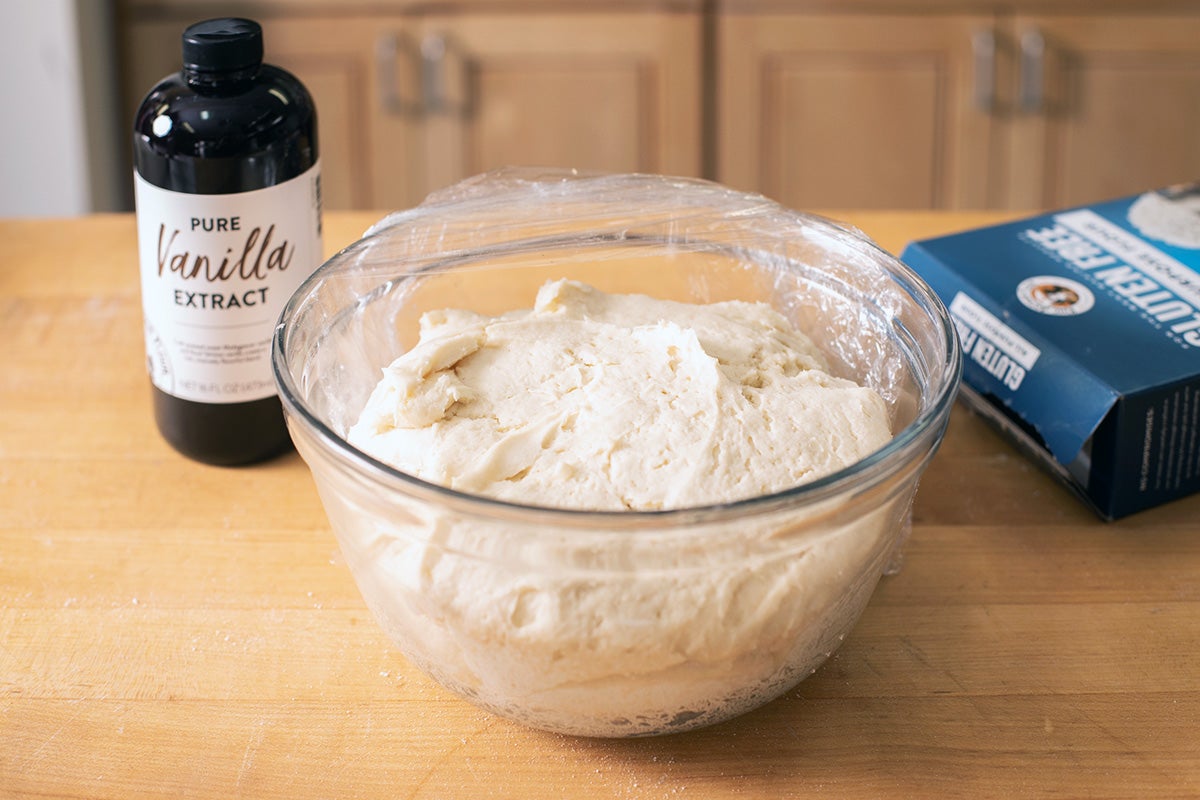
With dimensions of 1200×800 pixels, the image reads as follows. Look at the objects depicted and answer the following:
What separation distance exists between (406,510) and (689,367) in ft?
0.61

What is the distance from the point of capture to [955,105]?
1.85 metres

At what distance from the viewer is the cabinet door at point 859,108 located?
5.94ft

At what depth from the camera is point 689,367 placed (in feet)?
2.15

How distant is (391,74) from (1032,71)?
96cm

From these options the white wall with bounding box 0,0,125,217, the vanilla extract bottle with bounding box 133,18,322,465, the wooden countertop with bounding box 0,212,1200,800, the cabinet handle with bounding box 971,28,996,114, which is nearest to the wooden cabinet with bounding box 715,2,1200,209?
the cabinet handle with bounding box 971,28,996,114

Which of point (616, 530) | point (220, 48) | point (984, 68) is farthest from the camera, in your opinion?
point (984, 68)

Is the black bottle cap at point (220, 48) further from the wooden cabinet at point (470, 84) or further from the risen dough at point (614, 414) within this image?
the wooden cabinet at point (470, 84)

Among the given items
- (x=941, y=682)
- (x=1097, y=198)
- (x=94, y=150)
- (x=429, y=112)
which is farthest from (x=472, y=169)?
(x=941, y=682)

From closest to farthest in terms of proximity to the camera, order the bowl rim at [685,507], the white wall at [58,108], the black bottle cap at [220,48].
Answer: the bowl rim at [685,507], the black bottle cap at [220,48], the white wall at [58,108]

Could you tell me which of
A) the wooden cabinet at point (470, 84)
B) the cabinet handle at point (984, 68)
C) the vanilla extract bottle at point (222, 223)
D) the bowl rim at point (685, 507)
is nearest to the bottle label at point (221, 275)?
the vanilla extract bottle at point (222, 223)

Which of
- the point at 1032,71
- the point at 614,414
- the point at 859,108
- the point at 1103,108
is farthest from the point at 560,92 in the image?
the point at 614,414

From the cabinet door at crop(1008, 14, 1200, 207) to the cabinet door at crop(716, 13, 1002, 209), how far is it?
2.4 inches

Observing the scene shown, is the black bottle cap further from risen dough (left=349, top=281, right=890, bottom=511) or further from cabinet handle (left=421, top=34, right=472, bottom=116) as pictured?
cabinet handle (left=421, top=34, right=472, bottom=116)

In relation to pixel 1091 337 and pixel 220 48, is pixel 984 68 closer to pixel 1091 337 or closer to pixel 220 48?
pixel 1091 337
